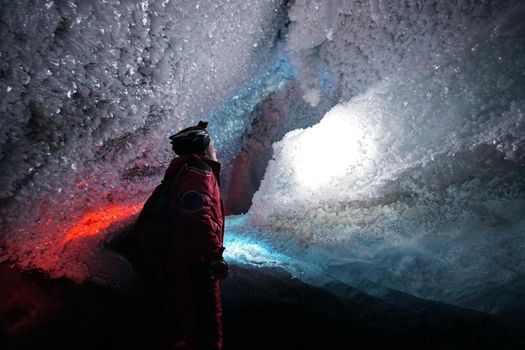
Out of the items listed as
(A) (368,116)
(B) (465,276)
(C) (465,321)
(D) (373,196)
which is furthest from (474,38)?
(C) (465,321)

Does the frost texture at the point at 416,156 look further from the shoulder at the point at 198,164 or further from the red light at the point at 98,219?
the red light at the point at 98,219

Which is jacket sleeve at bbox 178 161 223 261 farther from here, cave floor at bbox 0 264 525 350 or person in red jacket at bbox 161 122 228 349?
cave floor at bbox 0 264 525 350

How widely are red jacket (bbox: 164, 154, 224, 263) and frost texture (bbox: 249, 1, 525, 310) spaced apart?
1.21 meters

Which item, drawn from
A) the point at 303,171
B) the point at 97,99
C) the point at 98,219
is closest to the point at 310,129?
the point at 303,171

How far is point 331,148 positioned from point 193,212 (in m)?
1.79

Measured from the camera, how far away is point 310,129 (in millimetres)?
3586

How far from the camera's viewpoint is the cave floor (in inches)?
85.3

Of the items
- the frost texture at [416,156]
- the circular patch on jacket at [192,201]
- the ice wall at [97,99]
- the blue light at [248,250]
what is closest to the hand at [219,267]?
the circular patch on jacket at [192,201]

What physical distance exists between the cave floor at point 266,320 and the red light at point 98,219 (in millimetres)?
466

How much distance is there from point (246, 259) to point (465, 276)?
1.71 meters

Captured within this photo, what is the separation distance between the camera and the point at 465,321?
2.17 metres

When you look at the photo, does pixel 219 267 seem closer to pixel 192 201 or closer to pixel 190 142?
pixel 192 201

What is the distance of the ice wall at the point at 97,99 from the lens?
6.70 feet

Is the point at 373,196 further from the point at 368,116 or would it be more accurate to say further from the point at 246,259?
the point at 246,259
